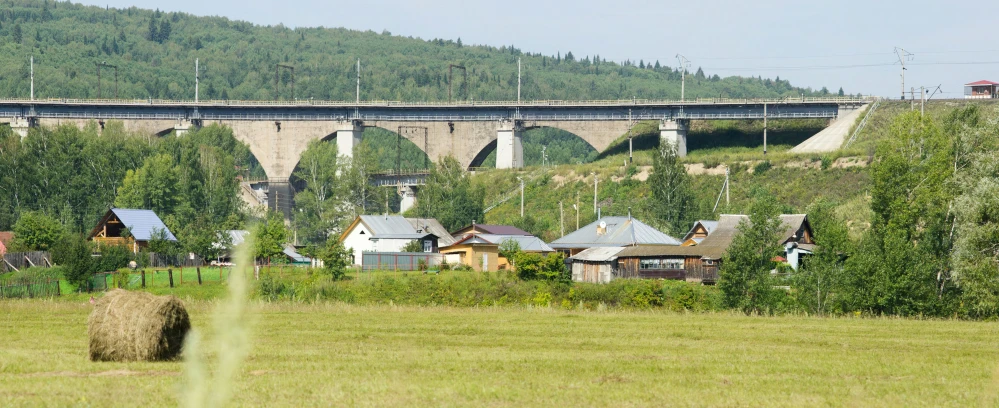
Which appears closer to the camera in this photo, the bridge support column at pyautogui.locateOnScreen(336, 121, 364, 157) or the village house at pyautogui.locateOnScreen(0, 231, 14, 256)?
the village house at pyautogui.locateOnScreen(0, 231, 14, 256)

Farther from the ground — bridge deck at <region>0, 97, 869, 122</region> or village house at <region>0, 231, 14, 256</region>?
bridge deck at <region>0, 97, 869, 122</region>

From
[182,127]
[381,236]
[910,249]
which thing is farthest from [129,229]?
[182,127]

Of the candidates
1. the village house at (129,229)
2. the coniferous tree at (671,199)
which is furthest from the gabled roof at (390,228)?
the coniferous tree at (671,199)

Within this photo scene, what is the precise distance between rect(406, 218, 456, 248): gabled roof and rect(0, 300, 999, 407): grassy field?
41.0 m

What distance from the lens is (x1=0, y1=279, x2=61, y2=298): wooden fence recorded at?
48156mm

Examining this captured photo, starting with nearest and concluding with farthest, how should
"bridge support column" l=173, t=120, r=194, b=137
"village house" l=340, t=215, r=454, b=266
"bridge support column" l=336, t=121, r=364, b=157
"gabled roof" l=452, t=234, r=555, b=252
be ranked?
"gabled roof" l=452, t=234, r=555, b=252
"village house" l=340, t=215, r=454, b=266
"bridge support column" l=336, t=121, r=364, b=157
"bridge support column" l=173, t=120, r=194, b=137

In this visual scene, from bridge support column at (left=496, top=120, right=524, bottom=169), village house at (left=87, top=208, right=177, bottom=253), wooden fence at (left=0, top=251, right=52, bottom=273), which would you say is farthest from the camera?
bridge support column at (left=496, top=120, right=524, bottom=169)

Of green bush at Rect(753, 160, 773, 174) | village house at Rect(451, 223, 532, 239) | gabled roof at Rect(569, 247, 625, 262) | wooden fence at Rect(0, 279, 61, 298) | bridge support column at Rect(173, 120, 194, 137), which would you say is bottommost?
wooden fence at Rect(0, 279, 61, 298)

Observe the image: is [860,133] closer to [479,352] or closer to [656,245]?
[656,245]

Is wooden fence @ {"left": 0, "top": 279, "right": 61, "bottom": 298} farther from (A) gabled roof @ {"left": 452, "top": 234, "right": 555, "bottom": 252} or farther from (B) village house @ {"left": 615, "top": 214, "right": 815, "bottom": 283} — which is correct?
(B) village house @ {"left": 615, "top": 214, "right": 815, "bottom": 283}

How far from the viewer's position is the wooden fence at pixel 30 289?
48.2 metres

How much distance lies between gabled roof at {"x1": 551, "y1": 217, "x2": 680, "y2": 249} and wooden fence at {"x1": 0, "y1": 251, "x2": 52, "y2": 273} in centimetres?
3059

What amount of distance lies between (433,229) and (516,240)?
9236 millimetres

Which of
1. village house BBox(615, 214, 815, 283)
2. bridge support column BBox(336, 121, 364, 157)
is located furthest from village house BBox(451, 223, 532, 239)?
bridge support column BBox(336, 121, 364, 157)
